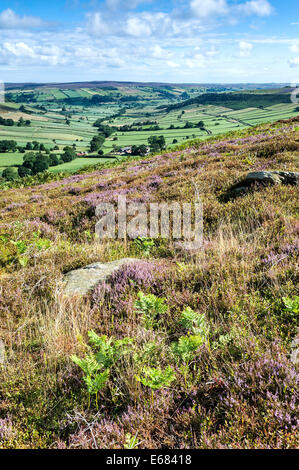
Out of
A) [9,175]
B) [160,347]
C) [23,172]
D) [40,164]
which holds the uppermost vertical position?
[40,164]

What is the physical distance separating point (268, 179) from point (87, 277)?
21.1ft

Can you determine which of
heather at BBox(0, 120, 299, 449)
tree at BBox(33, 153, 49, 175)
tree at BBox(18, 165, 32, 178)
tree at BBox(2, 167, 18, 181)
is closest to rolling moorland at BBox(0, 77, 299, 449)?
heather at BBox(0, 120, 299, 449)

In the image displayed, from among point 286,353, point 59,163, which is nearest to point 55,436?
point 286,353

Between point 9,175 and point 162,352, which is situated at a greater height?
point 9,175

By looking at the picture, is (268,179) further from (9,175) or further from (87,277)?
(9,175)

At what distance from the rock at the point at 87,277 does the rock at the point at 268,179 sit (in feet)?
17.4

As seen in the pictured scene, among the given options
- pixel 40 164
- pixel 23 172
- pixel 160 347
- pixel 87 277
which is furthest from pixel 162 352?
pixel 23 172

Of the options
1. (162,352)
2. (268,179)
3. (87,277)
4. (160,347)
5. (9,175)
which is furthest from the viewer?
(9,175)

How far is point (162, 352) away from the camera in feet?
9.76

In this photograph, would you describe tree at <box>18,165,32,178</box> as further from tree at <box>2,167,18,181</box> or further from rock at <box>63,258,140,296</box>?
rock at <box>63,258,140,296</box>

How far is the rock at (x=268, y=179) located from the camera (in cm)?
809

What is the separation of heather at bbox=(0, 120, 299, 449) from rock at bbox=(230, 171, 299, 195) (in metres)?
2.58

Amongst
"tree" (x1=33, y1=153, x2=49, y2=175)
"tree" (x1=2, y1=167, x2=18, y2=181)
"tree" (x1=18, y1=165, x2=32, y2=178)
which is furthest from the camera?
"tree" (x1=18, y1=165, x2=32, y2=178)

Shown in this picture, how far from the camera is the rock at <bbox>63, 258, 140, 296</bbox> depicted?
4617 mm
